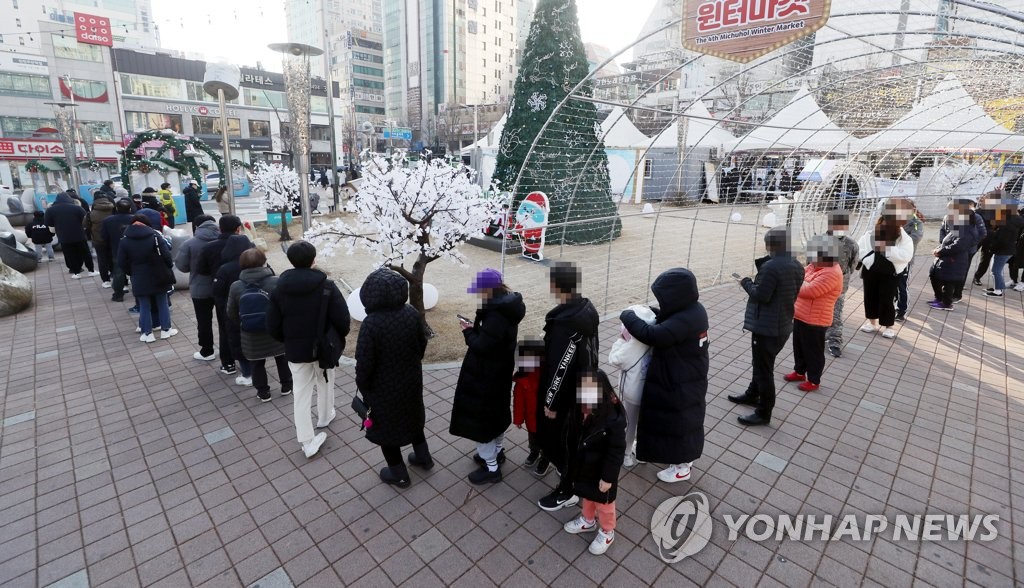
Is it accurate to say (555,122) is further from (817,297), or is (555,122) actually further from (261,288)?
(261,288)

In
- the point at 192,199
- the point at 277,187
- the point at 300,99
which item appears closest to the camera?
the point at 300,99

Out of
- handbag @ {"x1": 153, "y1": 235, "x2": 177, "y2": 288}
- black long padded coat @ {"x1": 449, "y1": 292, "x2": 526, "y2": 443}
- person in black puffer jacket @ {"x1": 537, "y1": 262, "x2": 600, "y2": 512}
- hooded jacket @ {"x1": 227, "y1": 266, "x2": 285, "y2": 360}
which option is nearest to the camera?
person in black puffer jacket @ {"x1": 537, "y1": 262, "x2": 600, "y2": 512}

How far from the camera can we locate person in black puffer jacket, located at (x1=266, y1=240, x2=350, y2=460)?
3.85m

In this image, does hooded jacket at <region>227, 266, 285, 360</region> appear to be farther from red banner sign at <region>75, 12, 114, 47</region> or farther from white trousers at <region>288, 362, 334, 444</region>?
red banner sign at <region>75, 12, 114, 47</region>

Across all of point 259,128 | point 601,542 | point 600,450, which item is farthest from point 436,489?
point 259,128

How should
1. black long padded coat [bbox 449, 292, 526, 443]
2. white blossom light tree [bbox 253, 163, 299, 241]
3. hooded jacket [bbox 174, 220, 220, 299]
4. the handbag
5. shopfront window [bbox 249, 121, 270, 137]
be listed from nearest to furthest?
black long padded coat [bbox 449, 292, 526, 443] < hooded jacket [bbox 174, 220, 220, 299] < the handbag < white blossom light tree [bbox 253, 163, 299, 241] < shopfront window [bbox 249, 121, 270, 137]

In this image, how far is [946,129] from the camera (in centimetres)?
1211

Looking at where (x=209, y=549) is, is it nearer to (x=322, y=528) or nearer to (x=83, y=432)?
(x=322, y=528)

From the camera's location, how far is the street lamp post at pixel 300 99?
8.55 m

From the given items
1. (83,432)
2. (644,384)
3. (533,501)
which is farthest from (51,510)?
(644,384)

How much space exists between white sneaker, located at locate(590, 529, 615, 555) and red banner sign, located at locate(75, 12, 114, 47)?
51.0 meters

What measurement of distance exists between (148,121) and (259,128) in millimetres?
8468

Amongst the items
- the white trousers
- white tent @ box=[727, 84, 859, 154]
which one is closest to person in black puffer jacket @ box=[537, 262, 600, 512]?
the white trousers

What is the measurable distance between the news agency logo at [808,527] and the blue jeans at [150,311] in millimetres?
6674
